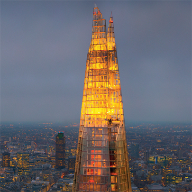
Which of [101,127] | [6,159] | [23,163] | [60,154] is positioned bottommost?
[23,163]

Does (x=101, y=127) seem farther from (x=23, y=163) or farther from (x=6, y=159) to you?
(x=23, y=163)

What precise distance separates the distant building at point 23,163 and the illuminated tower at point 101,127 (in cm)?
2887

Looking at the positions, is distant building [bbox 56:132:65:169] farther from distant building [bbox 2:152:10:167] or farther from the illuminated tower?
the illuminated tower

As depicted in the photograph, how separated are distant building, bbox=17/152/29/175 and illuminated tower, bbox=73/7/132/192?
28869 millimetres

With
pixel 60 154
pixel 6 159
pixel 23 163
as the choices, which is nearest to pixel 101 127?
pixel 60 154

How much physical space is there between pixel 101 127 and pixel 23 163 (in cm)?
3143

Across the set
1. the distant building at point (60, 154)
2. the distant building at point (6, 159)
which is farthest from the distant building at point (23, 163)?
the distant building at point (60, 154)

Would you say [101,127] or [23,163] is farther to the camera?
[23,163]

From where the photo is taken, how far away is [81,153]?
7.04 meters

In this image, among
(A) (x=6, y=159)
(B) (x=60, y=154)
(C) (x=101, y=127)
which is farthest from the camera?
(B) (x=60, y=154)

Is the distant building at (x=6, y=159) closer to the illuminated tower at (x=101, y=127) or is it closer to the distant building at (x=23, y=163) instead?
the distant building at (x=23, y=163)

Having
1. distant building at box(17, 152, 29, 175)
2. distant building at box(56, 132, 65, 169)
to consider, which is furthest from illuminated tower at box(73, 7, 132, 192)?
distant building at box(17, 152, 29, 175)

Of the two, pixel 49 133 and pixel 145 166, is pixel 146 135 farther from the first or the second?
pixel 49 133

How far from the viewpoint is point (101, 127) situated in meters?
6.99
